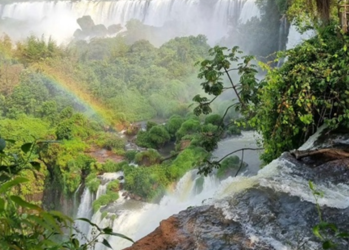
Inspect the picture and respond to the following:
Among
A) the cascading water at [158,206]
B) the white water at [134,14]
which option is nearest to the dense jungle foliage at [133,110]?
the cascading water at [158,206]

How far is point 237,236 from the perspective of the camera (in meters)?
2.50

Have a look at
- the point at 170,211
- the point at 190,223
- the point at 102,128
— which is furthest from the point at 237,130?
the point at 190,223

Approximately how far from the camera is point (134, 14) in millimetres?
25359

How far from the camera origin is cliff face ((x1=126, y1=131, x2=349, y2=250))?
95.0 inches

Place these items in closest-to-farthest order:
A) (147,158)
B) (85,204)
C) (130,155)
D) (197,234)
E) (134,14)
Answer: (197,234) → (85,204) → (147,158) → (130,155) → (134,14)

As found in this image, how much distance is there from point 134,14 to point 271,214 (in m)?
24.1

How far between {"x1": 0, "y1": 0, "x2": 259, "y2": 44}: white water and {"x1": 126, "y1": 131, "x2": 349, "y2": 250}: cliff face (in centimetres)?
1661

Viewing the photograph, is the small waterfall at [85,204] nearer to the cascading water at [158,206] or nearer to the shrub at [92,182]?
the shrub at [92,182]

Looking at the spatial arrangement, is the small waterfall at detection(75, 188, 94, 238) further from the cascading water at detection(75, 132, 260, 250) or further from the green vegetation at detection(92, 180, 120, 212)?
the cascading water at detection(75, 132, 260, 250)

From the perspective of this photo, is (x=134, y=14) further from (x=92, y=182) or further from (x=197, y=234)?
(x=197, y=234)

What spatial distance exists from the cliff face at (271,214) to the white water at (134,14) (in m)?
16.6

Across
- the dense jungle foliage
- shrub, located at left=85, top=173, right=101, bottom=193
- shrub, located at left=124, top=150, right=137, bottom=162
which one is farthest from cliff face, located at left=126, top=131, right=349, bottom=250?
shrub, located at left=124, top=150, right=137, bottom=162

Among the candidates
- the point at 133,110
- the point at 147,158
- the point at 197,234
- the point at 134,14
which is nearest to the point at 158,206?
the point at 147,158

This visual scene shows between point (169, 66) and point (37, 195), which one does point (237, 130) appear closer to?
point (37, 195)
